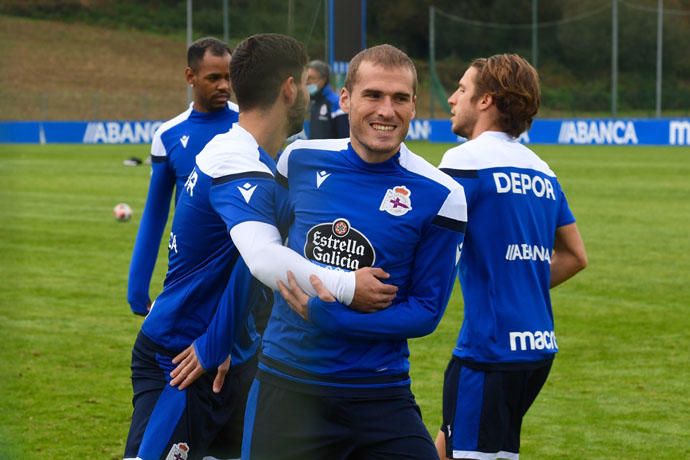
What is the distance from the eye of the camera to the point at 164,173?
498 cm

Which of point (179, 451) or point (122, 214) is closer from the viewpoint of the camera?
point (179, 451)

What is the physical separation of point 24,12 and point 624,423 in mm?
5443

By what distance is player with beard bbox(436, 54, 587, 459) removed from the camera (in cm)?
403

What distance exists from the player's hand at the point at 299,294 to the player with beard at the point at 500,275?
1001 mm

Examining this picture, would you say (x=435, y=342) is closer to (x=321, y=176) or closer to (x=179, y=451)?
(x=179, y=451)

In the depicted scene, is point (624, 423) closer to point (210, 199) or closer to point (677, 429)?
point (677, 429)

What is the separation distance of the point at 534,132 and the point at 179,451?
37216 mm

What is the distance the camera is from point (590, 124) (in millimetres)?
39812

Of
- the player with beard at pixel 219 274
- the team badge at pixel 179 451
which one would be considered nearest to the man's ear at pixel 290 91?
the player with beard at pixel 219 274

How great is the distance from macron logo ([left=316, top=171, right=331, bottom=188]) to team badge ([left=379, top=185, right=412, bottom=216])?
0.18m

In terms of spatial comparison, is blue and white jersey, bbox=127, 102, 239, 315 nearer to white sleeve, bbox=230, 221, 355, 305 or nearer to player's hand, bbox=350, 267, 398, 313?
white sleeve, bbox=230, 221, 355, 305

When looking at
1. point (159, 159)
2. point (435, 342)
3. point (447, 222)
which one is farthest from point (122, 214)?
point (447, 222)

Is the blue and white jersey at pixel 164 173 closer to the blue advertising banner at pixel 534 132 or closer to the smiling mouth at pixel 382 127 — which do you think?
the smiling mouth at pixel 382 127

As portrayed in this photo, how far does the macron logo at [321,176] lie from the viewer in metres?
3.38
